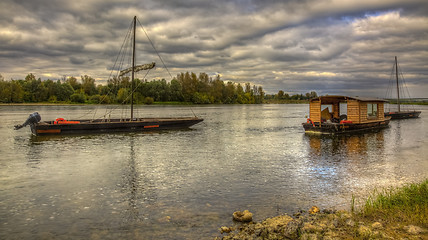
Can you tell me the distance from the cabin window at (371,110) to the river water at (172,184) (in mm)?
15009

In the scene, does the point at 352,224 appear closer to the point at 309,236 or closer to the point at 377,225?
the point at 377,225

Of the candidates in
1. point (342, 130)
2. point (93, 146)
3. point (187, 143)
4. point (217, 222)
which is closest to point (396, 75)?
point (342, 130)

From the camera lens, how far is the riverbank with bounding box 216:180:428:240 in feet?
24.8

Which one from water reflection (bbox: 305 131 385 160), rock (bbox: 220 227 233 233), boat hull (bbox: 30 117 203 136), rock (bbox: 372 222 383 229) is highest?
boat hull (bbox: 30 117 203 136)

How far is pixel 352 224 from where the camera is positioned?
27.1 ft

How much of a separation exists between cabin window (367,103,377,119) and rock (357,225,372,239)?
35690 millimetres

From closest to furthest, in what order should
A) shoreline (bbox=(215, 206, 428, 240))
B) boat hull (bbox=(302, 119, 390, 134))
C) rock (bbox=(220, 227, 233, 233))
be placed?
shoreline (bbox=(215, 206, 428, 240)), rock (bbox=(220, 227, 233, 233)), boat hull (bbox=(302, 119, 390, 134))

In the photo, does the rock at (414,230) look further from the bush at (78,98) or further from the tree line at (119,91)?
the bush at (78,98)

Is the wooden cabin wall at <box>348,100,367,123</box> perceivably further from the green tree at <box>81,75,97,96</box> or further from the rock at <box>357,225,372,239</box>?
the green tree at <box>81,75,97,96</box>

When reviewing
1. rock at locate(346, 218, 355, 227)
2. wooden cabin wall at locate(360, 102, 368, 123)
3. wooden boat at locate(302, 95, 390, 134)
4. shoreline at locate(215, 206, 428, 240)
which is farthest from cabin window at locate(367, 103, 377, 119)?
rock at locate(346, 218, 355, 227)

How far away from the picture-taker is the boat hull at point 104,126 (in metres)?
33.5

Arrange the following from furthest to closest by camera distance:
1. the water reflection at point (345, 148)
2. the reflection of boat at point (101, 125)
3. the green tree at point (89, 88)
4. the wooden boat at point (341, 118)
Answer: the green tree at point (89, 88) → the wooden boat at point (341, 118) → the reflection of boat at point (101, 125) → the water reflection at point (345, 148)

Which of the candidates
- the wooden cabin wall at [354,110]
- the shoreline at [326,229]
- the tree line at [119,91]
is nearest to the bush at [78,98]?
the tree line at [119,91]

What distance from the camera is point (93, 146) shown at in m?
26.5
